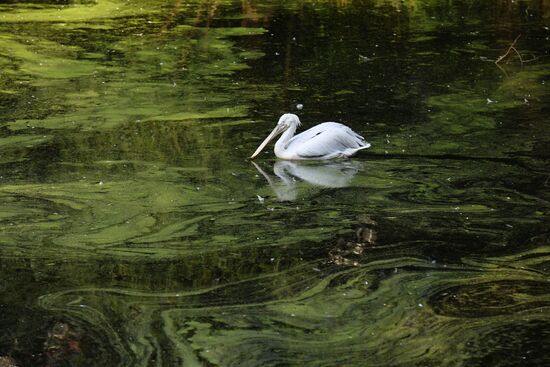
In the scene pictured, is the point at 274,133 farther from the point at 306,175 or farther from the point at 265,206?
the point at 265,206

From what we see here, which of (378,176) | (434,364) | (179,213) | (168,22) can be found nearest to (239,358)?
(434,364)

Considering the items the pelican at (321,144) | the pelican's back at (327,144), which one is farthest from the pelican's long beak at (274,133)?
the pelican's back at (327,144)

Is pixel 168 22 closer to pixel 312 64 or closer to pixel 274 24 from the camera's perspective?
pixel 274 24

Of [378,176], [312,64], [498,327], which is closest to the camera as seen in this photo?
[498,327]

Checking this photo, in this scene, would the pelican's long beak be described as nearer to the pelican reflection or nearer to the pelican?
the pelican

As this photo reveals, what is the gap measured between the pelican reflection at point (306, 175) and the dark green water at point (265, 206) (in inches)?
0.8

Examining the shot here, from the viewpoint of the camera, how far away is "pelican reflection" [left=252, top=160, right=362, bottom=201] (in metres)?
5.07

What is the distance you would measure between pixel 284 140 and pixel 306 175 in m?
0.39

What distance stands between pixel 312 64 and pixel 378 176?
297 centimetres

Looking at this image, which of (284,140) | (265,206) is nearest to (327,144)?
(284,140)

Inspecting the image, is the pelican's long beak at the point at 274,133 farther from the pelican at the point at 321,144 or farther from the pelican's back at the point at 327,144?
the pelican's back at the point at 327,144

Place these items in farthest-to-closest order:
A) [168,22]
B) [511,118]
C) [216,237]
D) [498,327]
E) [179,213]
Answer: [168,22] → [511,118] → [179,213] → [216,237] → [498,327]

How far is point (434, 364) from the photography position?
3139 mm

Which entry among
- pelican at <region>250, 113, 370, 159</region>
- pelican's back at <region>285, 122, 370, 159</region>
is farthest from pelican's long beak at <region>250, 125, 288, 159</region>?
pelican's back at <region>285, 122, 370, 159</region>
